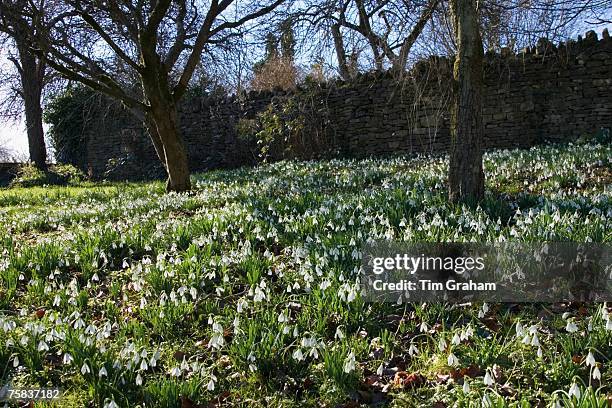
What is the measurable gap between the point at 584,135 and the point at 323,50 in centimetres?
579

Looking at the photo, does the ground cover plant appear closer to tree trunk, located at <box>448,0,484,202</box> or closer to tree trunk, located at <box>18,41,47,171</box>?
tree trunk, located at <box>448,0,484,202</box>

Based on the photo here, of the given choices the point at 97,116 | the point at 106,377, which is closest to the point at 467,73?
the point at 106,377

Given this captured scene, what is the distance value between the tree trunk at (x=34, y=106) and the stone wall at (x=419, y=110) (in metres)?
3.37

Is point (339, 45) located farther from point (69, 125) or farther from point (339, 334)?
point (69, 125)

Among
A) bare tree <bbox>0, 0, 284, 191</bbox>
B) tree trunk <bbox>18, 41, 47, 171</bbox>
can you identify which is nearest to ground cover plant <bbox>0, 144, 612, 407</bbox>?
bare tree <bbox>0, 0, 284, 191</bbox>

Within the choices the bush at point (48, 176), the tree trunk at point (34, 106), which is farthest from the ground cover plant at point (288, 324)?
the tree trunk at point (34, 106)

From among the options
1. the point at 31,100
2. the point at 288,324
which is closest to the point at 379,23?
the point at 288,324

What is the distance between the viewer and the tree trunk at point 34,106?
62.6ft

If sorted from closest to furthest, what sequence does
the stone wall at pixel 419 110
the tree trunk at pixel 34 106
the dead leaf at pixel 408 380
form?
the dead leaf at pixel 408 380, the stone wall at pixel 419 110, the tree trunk at pixel 34 106

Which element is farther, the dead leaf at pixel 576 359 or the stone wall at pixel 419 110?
the stone wall at pixel 419 110

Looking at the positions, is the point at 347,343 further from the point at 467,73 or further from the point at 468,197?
the point at 467,73

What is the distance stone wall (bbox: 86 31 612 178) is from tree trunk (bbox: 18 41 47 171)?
3369 millimetres

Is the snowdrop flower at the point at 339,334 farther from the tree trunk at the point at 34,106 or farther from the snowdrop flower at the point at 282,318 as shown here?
the tree trunk at the point at 34,106

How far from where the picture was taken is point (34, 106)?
19438 millimetres
